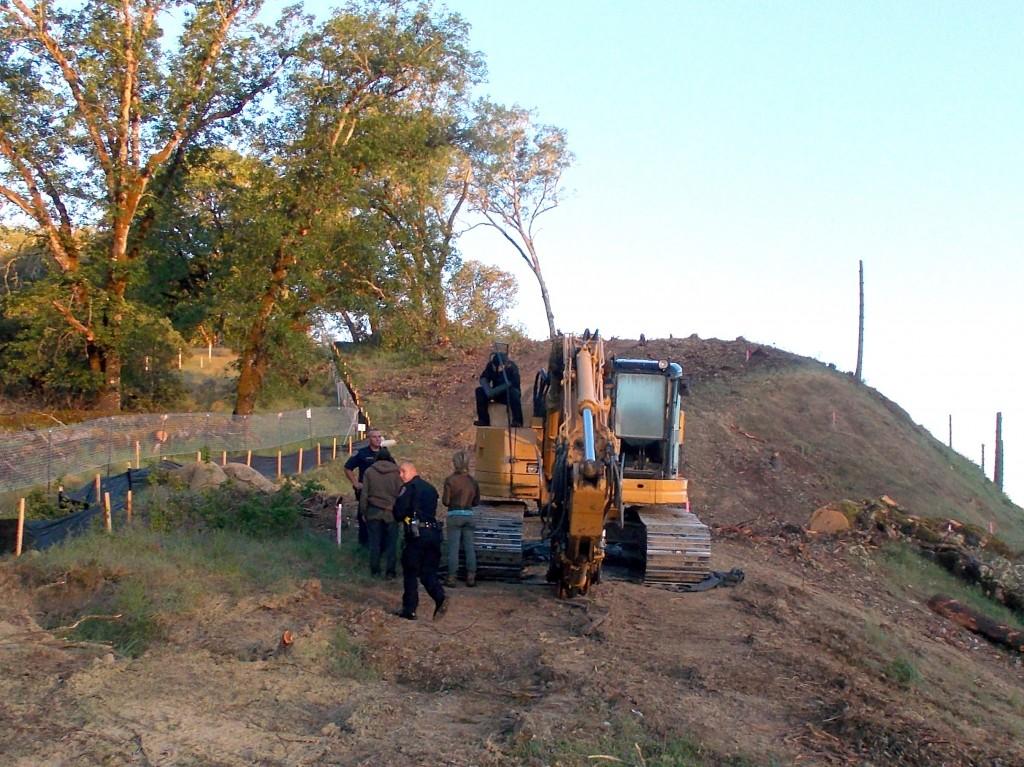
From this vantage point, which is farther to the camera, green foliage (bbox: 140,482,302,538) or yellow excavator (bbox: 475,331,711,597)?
green foliage (bbox: 140,482,302,538)

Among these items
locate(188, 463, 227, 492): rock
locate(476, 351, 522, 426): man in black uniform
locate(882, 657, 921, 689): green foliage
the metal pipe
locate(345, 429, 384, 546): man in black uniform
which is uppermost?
locate(476, 351, 522, 426): man in black uniform

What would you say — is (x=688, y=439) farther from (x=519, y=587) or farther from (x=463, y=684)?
(x=463, y=684)

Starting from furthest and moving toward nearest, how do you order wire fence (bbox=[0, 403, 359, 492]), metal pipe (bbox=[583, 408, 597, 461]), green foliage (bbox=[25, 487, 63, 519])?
wire fence (bbox=[0, 403, 359, 492])
green foliage (bbox=[25, 487, 63, 519])
metal pipe (bbox=[583, 408, 597, 461])

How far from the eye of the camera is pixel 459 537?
12969mm

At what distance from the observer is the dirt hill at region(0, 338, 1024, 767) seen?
22.5 feet

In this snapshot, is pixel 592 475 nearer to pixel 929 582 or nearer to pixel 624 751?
pixel 624 751

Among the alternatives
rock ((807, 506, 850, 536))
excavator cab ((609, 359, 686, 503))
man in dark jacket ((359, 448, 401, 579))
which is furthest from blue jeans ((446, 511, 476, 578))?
rock ((807, 506, 850, 536))

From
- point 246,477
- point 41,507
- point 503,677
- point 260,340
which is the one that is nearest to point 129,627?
point 503,677

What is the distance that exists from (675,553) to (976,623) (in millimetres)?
6526

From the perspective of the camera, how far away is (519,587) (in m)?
13.0

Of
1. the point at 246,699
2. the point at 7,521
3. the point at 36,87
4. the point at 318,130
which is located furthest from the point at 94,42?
the point at 246,699

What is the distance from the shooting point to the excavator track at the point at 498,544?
12.8m

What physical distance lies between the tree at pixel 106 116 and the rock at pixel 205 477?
1089 cm

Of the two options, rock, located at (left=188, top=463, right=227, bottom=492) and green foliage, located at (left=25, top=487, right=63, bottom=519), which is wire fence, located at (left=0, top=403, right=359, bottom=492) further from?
rock, located at (left=188, top=463, right=227, bottom=492)
